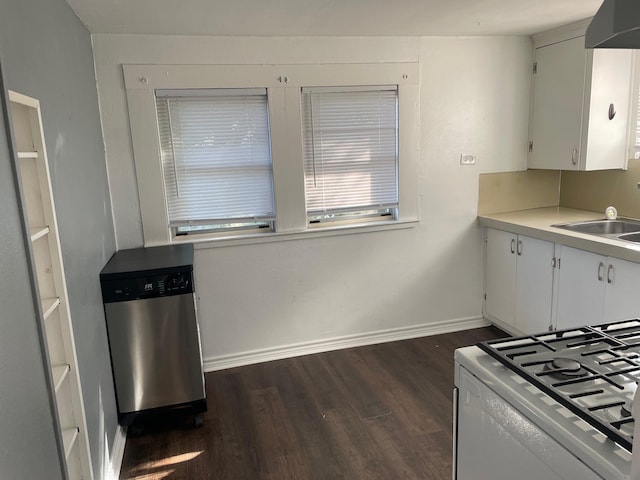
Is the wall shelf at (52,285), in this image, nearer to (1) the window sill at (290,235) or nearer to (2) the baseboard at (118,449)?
(2) the baseboard at (118,449)

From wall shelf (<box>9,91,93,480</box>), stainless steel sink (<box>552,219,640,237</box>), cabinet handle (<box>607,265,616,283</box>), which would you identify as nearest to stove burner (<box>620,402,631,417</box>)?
wall shelf (<box>9,91,93,480</box>)

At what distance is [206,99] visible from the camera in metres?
3.13

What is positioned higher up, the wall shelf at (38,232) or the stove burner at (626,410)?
the wall shelf at (38,232)

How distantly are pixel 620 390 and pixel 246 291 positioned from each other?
2.64 m

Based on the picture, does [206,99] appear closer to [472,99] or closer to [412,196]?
[412,196]

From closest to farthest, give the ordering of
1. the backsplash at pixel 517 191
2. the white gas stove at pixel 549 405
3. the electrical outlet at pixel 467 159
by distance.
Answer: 1. the white gas stove at pixel 549 405
2. the electrical outlet at pixel 467 159
3. the backsplash at pixel 517 191

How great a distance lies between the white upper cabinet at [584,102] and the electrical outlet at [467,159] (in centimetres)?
56

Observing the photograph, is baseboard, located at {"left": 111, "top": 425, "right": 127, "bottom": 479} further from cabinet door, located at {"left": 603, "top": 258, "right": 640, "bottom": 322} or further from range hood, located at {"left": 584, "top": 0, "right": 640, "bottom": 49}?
cabinet door, located at {"left": 603, "top": 258, "right": 640, "bottom": 322}

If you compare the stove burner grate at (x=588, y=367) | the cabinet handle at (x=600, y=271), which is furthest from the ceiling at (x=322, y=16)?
the stove burner grate at (x=588, y=367)

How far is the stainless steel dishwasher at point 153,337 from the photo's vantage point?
2504 mm

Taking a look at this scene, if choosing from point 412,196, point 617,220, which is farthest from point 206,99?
point 617,220

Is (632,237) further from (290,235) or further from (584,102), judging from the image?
(290,235)

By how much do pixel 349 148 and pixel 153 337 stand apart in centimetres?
187

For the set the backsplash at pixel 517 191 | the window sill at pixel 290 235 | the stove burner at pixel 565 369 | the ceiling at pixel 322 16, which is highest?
the ceiling at pixel 322 16
